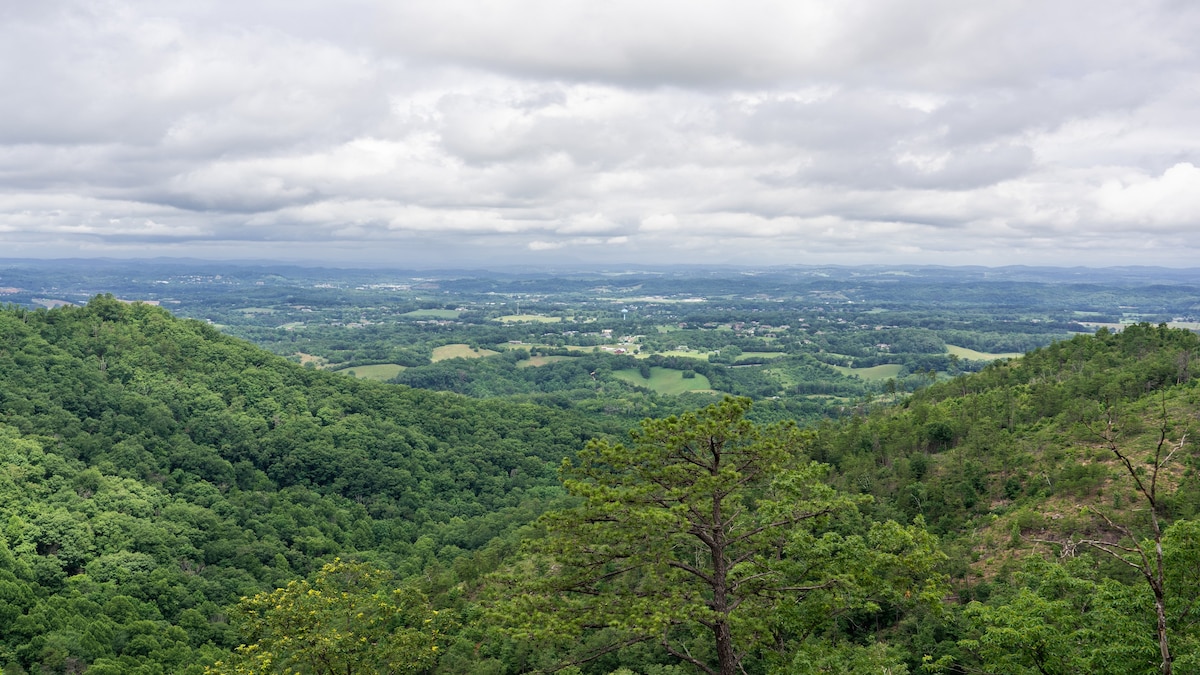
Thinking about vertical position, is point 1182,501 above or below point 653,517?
below

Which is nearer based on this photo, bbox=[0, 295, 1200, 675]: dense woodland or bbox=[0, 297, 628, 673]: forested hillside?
bbox=[0, 295, 1200, 675]: dense woodland

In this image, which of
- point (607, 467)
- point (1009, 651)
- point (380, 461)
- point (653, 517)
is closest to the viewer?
point (653, 517)

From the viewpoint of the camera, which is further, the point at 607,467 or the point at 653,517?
the point at 607,467

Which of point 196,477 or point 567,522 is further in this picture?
point 196,477

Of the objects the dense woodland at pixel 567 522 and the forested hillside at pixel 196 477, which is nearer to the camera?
the dense woodland at pixel 567 522

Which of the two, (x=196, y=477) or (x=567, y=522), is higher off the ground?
(x=567, y=522)

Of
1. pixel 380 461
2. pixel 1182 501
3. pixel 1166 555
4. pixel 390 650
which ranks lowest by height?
pixel 380 461

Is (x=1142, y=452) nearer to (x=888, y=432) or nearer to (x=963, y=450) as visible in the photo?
(x=963, y=450)

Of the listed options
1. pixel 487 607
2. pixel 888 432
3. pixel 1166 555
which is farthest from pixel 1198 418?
pixel 487 607
